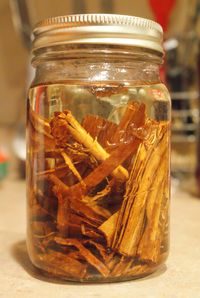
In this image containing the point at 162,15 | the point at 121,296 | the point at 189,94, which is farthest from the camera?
the point at 189,94

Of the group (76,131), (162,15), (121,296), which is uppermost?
(162,15)

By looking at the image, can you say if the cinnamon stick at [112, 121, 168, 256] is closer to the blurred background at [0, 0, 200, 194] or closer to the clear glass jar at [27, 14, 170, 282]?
the clear glass jar at [27, 14, 170, 282]

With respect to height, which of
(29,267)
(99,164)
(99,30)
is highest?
(99,30)

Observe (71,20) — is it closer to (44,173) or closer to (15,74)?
(44,173)

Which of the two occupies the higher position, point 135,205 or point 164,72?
point 164,72

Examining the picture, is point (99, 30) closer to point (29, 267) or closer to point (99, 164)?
point (99, 164)

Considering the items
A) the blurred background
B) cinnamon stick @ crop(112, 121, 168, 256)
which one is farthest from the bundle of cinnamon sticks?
the blurred background

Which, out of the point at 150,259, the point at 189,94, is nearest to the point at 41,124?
the point at 150,259

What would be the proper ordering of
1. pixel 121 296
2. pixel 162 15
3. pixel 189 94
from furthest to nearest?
pixel 189 94 < pixel 162 15 < pixel 121 296

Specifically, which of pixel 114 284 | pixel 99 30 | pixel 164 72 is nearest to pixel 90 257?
pixel 114 284
